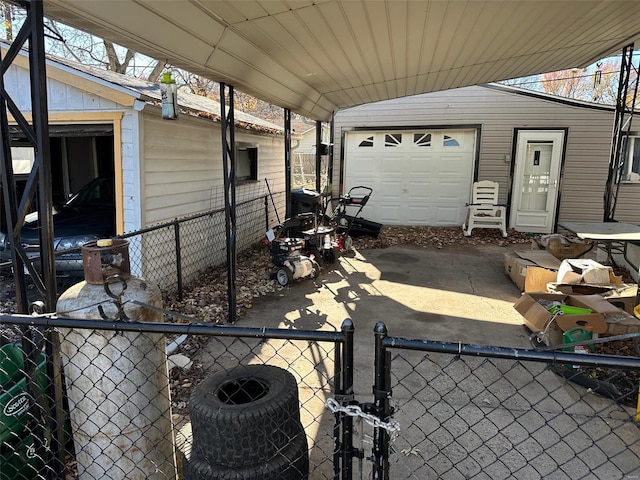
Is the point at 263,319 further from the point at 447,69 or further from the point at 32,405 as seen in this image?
the point at 447,69

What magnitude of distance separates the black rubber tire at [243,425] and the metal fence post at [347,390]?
0.35m

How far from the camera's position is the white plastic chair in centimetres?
968

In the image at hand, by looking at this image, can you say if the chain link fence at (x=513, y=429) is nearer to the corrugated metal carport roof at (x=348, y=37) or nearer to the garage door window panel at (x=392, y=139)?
the corrugated metal carport roof at (x=348, y=37)

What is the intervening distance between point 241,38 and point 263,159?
586 centimetres

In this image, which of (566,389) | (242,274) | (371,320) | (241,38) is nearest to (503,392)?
(566,389)

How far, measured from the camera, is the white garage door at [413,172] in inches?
416

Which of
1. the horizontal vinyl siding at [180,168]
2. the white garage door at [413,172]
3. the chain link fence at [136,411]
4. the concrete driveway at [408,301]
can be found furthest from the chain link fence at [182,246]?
the white garage door at [413,172]

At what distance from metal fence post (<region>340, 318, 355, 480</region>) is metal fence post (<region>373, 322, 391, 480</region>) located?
3.4 inches

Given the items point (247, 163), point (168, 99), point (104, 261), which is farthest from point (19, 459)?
point (247, 163)

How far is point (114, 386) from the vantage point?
6.34ft

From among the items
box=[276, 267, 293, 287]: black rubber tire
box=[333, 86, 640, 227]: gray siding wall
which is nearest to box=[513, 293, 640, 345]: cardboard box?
box=[276, 267, 293, 287]: black rubber tire

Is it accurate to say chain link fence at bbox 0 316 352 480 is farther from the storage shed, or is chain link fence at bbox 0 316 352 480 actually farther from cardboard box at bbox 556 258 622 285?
cardboard box at bbox 556 258 622 285

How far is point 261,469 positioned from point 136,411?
2.25ft

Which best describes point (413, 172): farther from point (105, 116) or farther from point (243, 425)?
point (243, 425)
